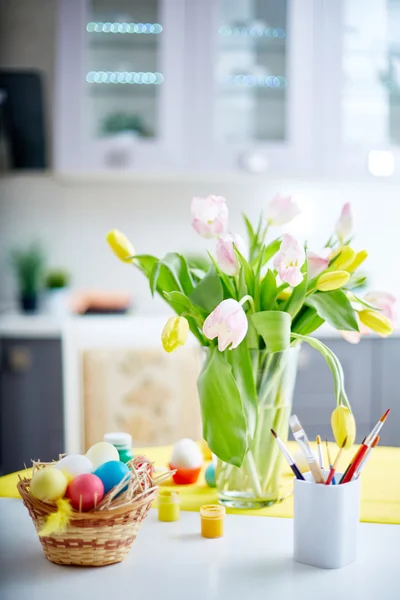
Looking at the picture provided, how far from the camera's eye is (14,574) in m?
0.79

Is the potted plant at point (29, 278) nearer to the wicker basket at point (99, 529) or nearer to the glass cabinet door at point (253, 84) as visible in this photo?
the glass cabinet door at point (253, 84)

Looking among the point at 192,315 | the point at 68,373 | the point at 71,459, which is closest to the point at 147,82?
the point at 68,373

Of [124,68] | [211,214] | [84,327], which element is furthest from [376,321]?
[124,68]

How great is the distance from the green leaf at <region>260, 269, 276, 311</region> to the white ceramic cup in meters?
0.26

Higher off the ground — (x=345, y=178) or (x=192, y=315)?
(x=345, y=178)

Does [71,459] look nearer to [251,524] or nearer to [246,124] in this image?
[251,524]

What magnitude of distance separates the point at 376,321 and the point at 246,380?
0.21 meters

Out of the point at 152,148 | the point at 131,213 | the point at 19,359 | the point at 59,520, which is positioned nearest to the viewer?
the point at 59,520

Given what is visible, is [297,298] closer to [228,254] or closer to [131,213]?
[228,254]

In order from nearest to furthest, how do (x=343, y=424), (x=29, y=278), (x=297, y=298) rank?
(x=343, y=424), (x=297, y=298), (x=29, y=278)

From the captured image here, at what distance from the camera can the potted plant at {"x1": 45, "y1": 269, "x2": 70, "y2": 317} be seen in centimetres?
269

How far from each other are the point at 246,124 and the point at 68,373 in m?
1.05

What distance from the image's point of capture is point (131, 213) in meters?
2.96

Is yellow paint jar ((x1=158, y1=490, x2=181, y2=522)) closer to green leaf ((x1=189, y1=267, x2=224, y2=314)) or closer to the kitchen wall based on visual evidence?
green leaf ((x1=189, y1=267, x2=224, y2=314))
